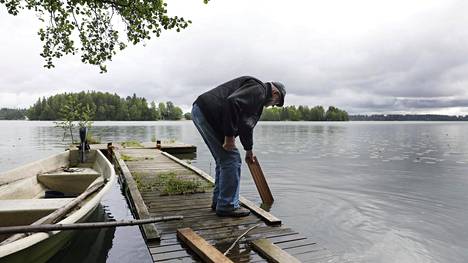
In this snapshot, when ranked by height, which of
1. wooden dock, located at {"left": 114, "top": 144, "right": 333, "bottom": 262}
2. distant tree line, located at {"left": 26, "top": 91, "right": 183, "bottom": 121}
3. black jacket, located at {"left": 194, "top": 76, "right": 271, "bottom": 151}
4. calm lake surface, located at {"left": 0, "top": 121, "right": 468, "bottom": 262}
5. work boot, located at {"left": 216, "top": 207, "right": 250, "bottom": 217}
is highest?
distant tree line, located at {"left": 26, "top": 91, "right": 183, "bottom": 121}

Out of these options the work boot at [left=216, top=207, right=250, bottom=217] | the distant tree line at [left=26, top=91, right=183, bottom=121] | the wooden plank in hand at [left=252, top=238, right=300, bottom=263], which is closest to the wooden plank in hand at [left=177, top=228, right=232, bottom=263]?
the wooden plank in hand at [left=252, top=238, right=300, bottom=263]

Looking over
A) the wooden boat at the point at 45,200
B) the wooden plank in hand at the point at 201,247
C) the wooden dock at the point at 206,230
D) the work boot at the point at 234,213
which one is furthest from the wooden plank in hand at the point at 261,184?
the wooden boat at the point at 45,200

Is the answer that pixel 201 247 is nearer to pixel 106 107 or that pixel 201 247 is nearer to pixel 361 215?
pixel 361 215

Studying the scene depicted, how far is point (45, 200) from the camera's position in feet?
15.9

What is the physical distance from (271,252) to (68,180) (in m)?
5.63

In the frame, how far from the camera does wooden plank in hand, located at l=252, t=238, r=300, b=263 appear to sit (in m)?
3.71

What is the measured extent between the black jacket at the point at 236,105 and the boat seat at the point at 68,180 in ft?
13.4

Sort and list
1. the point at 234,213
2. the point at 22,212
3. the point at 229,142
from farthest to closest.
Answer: the point at 234,213 < the point at 229,142 < the point at 22,212

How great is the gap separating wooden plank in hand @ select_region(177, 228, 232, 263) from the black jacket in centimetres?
137

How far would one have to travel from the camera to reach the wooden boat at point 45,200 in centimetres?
332

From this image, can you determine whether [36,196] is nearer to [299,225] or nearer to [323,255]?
[299,225]

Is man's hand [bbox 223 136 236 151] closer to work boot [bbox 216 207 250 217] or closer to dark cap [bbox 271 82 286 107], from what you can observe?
dark cap [bbox 271 82 286 107]

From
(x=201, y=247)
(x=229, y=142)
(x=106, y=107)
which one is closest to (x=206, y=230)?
(x=201, y=247)

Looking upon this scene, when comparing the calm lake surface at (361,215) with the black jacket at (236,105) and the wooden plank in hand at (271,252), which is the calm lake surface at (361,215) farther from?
the black jacket at (236,105)
